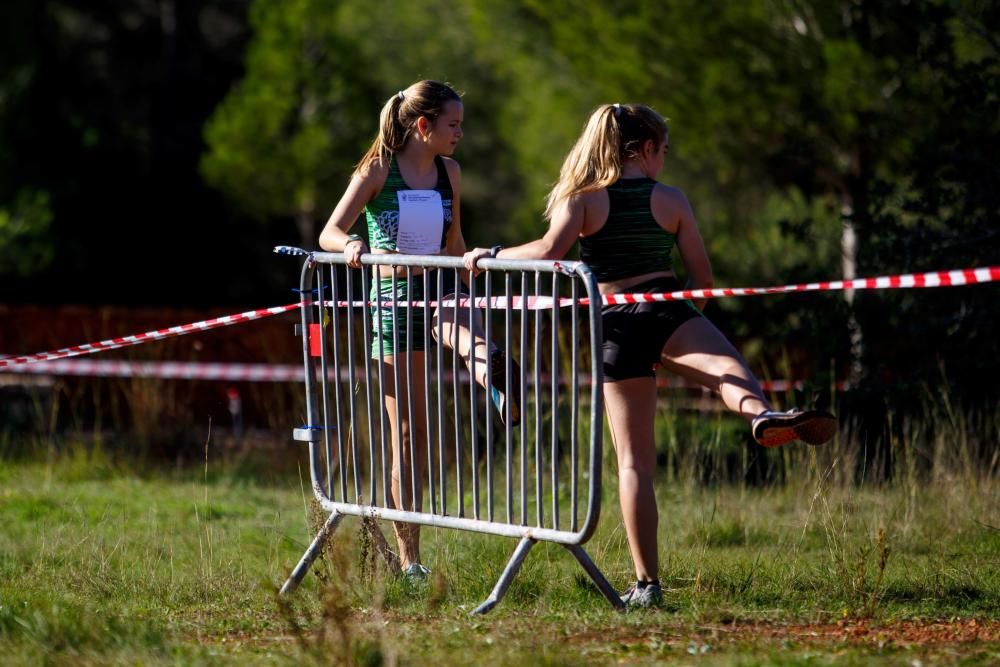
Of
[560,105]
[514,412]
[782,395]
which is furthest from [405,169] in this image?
[560,105]

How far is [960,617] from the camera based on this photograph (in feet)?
17.5

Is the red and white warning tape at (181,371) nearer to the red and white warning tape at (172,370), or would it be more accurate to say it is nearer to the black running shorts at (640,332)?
the red and white warning tape at (172,370)

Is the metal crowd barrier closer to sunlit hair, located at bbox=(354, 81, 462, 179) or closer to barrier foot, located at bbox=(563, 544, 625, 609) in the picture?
barrier foot, located at bbox=(563, 544, 625, 609)

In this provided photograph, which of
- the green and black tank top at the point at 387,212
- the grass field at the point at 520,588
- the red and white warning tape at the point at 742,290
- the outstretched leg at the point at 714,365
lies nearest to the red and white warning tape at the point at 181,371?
Result: the grass field at the point at 520,588

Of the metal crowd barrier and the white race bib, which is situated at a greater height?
the white race bib

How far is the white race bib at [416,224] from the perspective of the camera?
5840 mm

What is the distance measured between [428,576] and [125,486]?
4031mm

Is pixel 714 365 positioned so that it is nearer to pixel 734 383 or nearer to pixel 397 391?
pixel 734 383

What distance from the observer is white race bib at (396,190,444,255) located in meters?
5.84

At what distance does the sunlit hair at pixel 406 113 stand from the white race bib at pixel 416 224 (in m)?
0.19

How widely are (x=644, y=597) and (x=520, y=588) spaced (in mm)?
600

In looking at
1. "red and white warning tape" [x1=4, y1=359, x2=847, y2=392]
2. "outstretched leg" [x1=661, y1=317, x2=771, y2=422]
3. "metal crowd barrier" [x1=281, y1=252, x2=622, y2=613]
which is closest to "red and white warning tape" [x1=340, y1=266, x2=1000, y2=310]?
"metal crowd barrier" [x1=281, y1=252, x2=622, y2=613]

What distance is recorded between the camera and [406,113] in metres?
5.89

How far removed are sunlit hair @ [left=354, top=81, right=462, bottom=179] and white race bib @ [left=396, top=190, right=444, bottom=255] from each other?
0.19m
